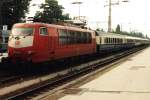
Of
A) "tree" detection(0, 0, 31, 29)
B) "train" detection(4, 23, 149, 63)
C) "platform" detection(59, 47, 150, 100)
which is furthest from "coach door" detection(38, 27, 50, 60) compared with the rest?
"tree" detection(0, 0, 31, 29)

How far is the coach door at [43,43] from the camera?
21625 mm

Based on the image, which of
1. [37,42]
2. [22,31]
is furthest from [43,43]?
[22,31]

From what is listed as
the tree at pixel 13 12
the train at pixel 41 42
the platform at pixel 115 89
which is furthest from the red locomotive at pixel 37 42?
the tree at pixel 13 12

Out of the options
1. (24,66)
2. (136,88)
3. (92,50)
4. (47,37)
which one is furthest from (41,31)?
(92,50)

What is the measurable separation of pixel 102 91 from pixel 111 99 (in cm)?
208

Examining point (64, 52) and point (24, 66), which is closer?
point (24, 66)

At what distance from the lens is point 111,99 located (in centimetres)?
1368

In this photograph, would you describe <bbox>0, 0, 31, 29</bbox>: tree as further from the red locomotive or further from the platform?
the platform

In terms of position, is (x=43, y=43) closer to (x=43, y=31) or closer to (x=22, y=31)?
(x=43, y=31)

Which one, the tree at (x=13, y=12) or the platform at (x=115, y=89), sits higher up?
the tree at (x=13, y=12)

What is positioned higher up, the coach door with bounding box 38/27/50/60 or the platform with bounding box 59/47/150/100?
the coach door with bounding box 38/27/50/60

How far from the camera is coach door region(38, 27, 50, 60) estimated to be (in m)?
21.6

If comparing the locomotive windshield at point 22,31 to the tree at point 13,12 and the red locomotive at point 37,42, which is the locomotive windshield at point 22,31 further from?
the tree at point 13,12

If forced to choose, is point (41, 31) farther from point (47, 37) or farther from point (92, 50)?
point (92, 50)
